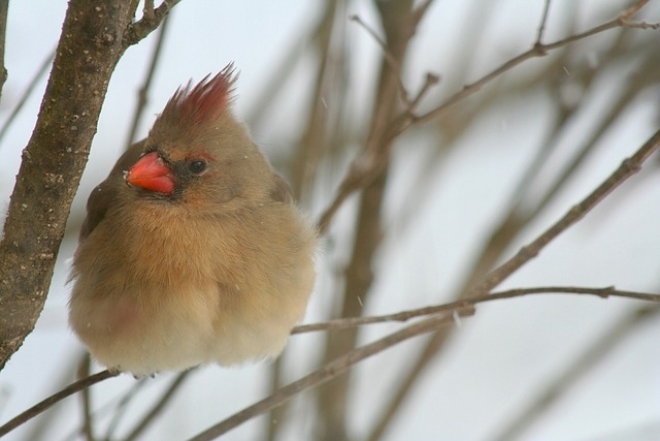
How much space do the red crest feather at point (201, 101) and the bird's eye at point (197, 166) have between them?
0.36 ft

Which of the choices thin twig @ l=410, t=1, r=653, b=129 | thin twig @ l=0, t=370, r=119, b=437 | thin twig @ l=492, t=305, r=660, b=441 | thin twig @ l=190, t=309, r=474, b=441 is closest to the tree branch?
thin twig @ l=0, t=370, r=119, b=437

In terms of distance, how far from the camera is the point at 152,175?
226 centimetres

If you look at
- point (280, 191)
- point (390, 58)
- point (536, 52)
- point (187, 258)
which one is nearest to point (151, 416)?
point (187, 258)

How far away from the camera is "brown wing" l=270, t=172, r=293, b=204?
257 centimetres

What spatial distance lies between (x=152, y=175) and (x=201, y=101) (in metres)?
0.22

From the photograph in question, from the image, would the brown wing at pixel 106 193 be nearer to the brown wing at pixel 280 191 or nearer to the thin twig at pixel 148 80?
the thin twig at pixel 148 80

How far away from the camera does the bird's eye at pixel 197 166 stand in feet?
7.80

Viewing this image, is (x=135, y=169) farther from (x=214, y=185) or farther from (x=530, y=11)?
(x=530, y=11)

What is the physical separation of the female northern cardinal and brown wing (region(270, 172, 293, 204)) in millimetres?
96

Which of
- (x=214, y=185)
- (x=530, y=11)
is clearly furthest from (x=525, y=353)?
(x=214, y=185)

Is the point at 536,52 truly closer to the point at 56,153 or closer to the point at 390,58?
the point at 390,58

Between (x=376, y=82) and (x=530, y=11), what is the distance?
6.80 feet

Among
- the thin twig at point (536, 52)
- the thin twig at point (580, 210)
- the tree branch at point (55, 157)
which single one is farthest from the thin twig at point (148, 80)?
the thin twig at point (580, 210)

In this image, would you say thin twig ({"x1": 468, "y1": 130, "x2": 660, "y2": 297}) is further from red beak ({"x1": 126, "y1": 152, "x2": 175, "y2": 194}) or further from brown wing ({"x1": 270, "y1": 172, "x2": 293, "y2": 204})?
red beak ({"x1": 126, "y1": 152, "x2": 175, "y2": 194})
